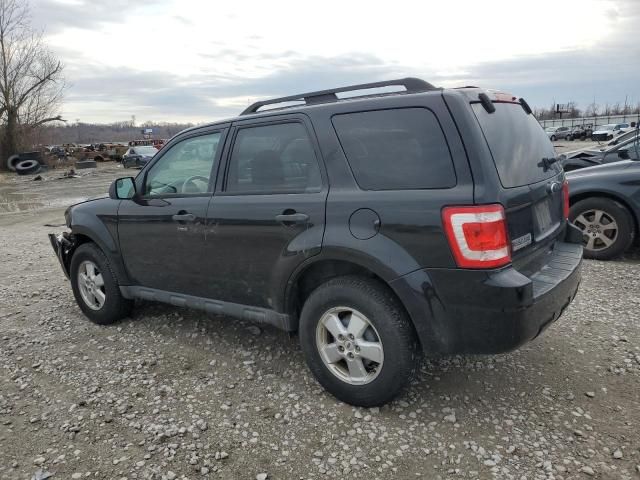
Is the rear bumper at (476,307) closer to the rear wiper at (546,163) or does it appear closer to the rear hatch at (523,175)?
the rear hatch at (523,175)

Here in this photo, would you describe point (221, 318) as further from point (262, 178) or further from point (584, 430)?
point (584, 430)

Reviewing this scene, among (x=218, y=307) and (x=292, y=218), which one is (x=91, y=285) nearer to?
(x=218, y=307)

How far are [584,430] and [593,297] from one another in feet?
7.59

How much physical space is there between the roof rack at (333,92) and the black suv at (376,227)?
0.4 inches

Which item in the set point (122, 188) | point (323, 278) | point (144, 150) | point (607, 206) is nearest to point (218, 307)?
point (323, 278)

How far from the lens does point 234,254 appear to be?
3.42 metres

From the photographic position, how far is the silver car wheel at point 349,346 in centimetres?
287

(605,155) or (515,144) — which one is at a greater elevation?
(515,144)

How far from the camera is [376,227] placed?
2.74 metres

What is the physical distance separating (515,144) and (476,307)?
1038 mm

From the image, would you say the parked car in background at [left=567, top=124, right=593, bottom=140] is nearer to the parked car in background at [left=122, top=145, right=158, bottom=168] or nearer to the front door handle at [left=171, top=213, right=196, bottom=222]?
the parked car in background at [left=122, top=145, right=158, bottom=168]

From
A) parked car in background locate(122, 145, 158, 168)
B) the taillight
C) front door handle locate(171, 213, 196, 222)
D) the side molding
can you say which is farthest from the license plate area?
parked car in background locate(122, 145, 158, 168)

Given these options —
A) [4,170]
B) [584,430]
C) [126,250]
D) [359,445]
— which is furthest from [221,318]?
[4,170]

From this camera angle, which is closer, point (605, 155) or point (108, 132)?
point (605, 155)
